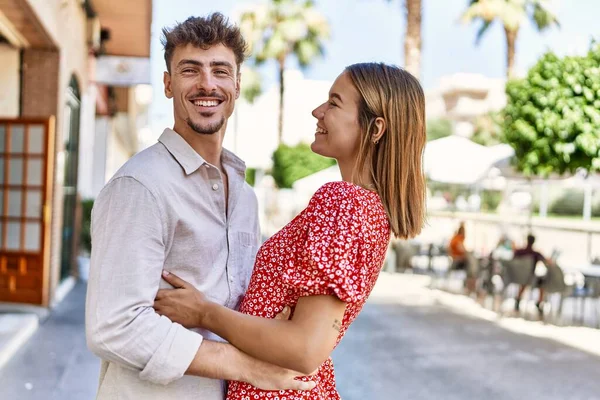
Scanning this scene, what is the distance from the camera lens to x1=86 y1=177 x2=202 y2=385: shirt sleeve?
1686 millimetres

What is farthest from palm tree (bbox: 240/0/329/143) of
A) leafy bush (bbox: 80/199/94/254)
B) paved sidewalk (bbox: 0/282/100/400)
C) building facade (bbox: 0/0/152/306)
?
paved sidewalk (bbox: 0/282/100/400)

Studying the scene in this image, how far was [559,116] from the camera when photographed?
1163 centimetres

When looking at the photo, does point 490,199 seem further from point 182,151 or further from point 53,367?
point 182,151

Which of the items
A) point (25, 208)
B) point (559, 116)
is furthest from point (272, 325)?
point (559, 116)

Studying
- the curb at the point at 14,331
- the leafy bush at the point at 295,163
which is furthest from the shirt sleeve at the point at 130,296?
the leafy bush at the point at 295,163

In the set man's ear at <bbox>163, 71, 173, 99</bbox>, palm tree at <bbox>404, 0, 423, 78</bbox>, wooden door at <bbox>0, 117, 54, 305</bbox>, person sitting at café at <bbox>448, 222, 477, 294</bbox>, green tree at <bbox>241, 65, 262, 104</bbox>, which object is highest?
green tree at <bbox>241, 65, 262, 104</bbox>

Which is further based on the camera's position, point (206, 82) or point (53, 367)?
point (53, 367)

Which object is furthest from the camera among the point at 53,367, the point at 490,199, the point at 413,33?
the point at 490,199

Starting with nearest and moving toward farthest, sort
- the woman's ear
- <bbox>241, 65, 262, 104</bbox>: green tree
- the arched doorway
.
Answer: the woman's ear
the arched doorway
<bbox>241, 65, 262, 104</bbox>: green tree

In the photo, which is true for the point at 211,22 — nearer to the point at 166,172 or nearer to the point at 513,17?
the point at 166,172

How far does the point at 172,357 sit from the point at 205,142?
0.62 metres

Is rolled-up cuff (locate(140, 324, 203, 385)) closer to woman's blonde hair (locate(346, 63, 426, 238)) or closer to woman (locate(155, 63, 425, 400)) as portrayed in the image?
woman (locate(155, 63, 425, 400))

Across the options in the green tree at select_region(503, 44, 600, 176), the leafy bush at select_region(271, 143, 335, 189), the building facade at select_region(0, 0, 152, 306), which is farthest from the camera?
the leafy bush at select_region(271, 143, 335, 189)

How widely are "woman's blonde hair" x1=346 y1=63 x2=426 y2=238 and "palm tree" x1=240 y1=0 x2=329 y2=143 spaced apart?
94.2 feet
